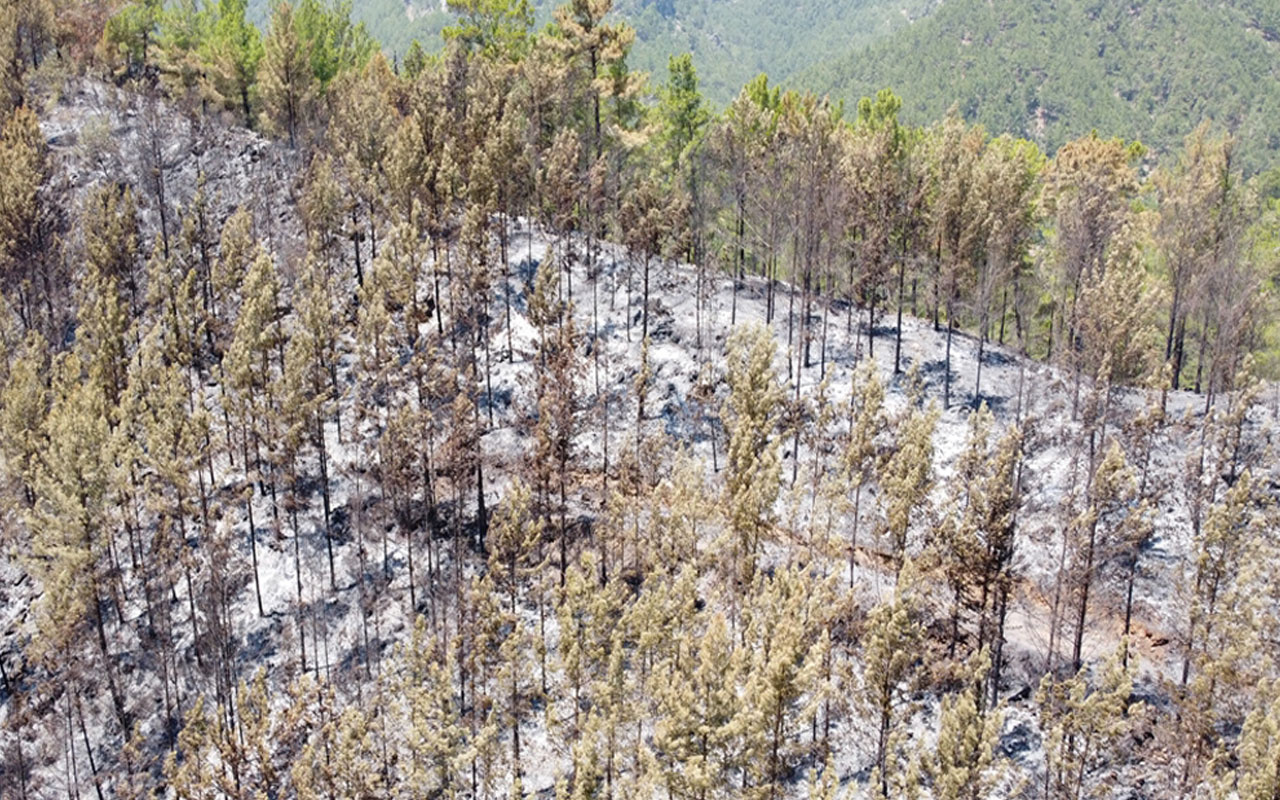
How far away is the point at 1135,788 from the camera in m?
29.8

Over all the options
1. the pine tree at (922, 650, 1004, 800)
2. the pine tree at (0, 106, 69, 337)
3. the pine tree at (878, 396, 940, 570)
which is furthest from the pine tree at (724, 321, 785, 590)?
the pine tree at (0, 106, 69, 337)

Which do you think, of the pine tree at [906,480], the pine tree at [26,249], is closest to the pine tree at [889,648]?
the pine tree at [906,480]

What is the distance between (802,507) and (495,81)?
3235cm

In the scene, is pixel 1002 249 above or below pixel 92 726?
above

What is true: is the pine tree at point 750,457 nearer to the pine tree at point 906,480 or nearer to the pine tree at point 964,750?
the pine tree at point 906,480

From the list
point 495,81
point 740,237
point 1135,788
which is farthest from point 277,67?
point 1135,788

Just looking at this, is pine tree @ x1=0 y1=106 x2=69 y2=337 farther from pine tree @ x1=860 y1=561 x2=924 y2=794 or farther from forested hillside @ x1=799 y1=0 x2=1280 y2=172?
forested hillside @ x1=799 y1=0 x2=1280 y2=172

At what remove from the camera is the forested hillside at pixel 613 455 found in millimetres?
29781

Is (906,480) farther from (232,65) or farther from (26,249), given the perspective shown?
(232,65)

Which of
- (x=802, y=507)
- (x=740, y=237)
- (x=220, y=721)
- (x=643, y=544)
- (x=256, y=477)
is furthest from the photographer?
(x=740, y=237)

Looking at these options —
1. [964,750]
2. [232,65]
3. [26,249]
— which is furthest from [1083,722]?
[232,65]

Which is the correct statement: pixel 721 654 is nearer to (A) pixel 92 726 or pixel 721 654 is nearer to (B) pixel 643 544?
(B) pixel 643 544

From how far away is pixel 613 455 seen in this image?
143 feet

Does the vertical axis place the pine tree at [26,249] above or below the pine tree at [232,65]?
below
